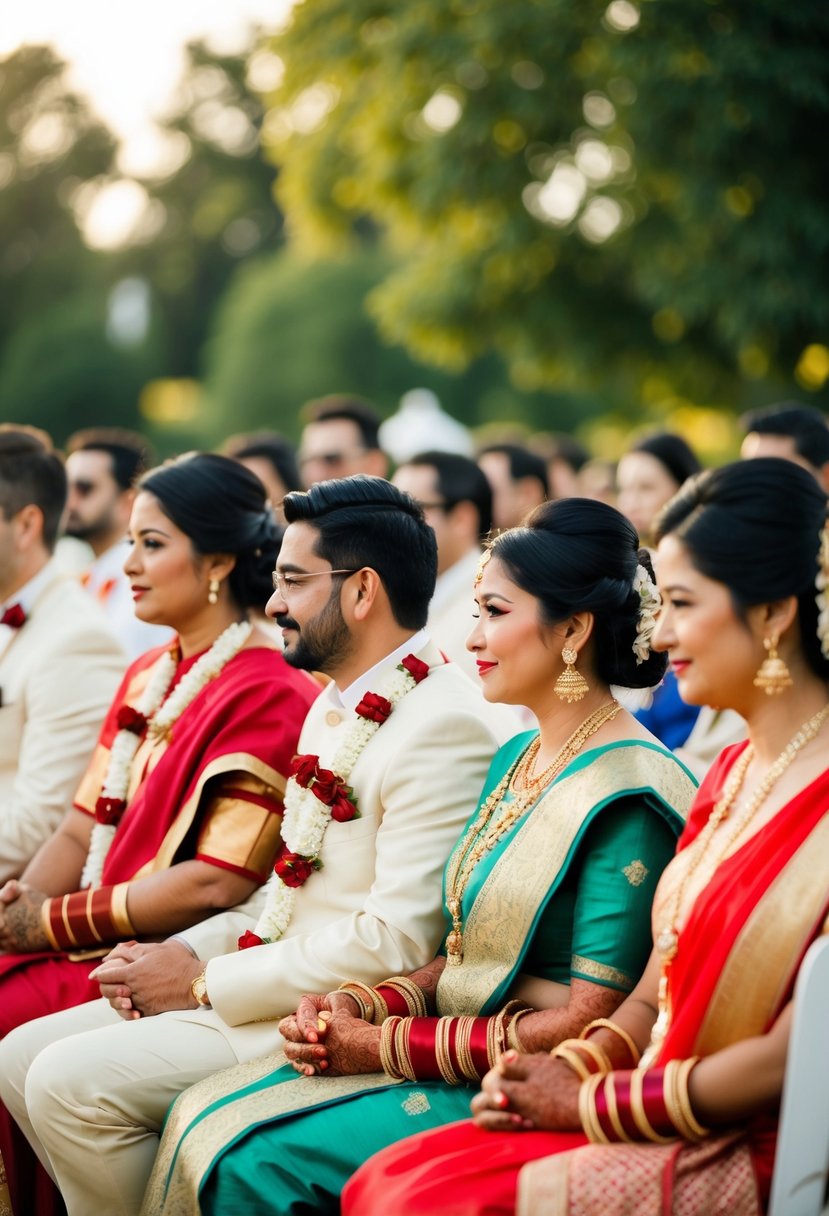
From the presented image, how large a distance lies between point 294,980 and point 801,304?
7.94 meters

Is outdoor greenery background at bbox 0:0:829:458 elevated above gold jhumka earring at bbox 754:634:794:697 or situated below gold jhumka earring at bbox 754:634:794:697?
above

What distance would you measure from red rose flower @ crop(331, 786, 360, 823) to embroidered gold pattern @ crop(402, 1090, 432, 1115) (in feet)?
2.39

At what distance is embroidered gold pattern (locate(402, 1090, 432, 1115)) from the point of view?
3.08 m

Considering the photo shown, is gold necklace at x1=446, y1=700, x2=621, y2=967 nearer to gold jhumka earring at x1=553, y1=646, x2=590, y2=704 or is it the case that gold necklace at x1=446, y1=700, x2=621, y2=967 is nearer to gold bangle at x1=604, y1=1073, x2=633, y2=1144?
gold jhumka earring at x1=553, y1=646, x2=590, y2=704

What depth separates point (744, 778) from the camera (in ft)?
9.24

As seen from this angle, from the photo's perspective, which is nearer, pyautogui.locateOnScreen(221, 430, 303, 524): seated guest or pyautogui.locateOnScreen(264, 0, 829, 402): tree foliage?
pyautogui.locateOnScreen(221, 430, 303, 524): seated guest

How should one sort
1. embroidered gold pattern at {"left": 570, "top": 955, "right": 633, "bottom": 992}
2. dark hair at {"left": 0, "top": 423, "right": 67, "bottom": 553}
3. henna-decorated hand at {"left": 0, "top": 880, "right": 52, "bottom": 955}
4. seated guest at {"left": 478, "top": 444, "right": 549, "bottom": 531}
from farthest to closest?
1. seated guest at {"left": 478, "top": 444, "right": 549, "bottom": 531}
2. dark hair at {"left": 0, "top": 423, "right": 67, "bottom": 553}
3. henna-decorated hand at {"left": 0, "top": 880, "right": 52, "bottom": 955}
4. embroidered gold pattern at {"left": 570, "top": 955, "right": 633, "bottom": 992}

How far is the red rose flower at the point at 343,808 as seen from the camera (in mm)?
3572

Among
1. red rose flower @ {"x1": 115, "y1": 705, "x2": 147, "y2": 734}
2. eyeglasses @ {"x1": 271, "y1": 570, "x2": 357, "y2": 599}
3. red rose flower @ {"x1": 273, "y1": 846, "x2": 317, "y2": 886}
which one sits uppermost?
eyeglasses @ {"x1": 271, "y1": 570, "x2": 357, "y2": 599}

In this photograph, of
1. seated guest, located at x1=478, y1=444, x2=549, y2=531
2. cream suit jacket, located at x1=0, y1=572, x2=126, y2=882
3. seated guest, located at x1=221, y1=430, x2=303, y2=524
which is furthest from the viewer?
seated guest, located at x1=478, y1=444, x2=549, y2=531

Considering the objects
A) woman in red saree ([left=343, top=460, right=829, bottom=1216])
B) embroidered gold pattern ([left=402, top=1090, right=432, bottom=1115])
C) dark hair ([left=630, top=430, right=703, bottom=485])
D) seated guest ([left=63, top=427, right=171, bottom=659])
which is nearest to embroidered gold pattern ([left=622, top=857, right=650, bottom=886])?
woman in red saree ([left=343, top=460, right=829, bottom=1216])

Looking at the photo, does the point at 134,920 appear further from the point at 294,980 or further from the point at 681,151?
the point at 681,151

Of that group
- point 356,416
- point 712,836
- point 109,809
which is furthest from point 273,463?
point 712,836

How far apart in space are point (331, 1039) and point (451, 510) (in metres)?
3.79
